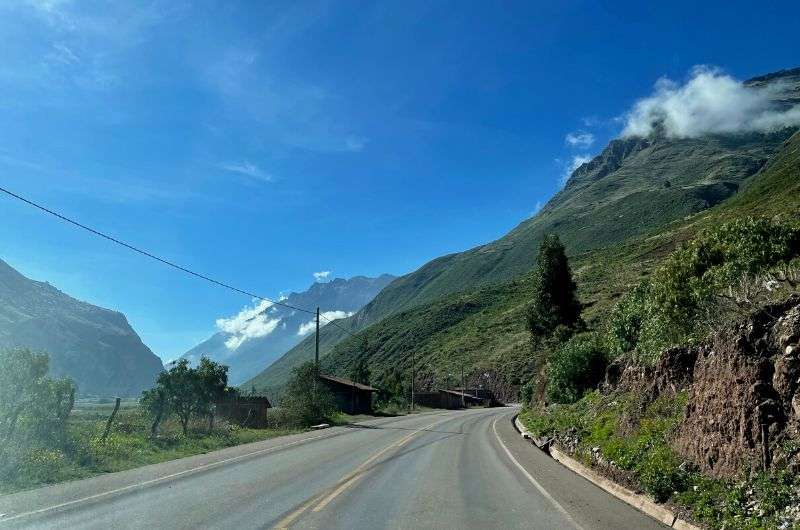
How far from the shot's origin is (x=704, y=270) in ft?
57.7

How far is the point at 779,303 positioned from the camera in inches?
400

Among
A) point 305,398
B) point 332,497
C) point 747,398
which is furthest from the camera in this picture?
point 305,398

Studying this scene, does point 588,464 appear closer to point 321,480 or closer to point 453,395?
point 321,480

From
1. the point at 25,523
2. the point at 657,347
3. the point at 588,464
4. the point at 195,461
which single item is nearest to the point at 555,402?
the point at 657,347

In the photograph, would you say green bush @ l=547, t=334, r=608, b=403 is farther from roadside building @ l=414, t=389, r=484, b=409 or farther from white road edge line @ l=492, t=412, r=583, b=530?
roadside building @ l=414, t=389, r=484, b=409

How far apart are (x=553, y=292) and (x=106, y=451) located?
4593 cm

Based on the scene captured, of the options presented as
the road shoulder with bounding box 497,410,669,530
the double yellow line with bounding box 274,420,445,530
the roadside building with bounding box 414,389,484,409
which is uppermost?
the roadside building with bounding box 414,389,484,409

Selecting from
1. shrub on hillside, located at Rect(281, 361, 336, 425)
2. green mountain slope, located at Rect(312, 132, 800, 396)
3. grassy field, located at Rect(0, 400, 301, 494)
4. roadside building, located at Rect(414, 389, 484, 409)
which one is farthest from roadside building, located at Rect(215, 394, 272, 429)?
roadside building, located at Rect(414, 389, 484, 409)

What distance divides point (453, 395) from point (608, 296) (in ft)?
86.9

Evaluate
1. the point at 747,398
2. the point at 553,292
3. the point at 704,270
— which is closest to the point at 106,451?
the point at 747,398

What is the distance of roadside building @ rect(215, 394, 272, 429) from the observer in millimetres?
31472

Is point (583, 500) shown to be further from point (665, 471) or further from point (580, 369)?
point (580, 369)

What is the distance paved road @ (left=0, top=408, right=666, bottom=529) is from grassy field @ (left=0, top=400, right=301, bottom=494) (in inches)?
41.4

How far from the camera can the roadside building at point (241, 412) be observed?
103 ft
